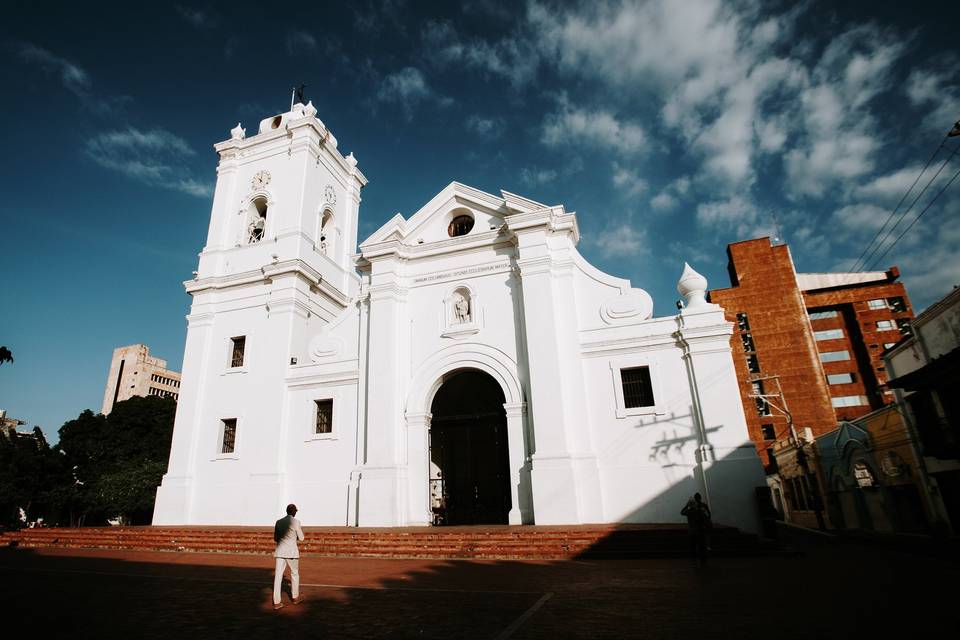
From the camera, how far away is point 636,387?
1498 cm

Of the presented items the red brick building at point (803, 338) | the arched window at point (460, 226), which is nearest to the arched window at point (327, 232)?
the arched window at point (460, 226)

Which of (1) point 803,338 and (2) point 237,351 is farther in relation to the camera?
(1) point 803,338

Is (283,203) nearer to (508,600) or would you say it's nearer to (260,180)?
(260,180)

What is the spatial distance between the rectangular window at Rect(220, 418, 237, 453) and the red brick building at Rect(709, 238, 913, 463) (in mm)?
38914

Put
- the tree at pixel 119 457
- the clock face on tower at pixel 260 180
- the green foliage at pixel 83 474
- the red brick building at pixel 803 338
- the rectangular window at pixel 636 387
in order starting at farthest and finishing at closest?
the red brick building at pixel 803 338 → the tree at pixel 119 457 → the green foliage at pixel 83 474 → the clock face on tower at pixel 260 180 → the rectangular window at pixel 636 387

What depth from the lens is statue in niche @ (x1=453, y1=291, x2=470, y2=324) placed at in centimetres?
1706

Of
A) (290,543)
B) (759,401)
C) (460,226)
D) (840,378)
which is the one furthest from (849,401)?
(290,543)

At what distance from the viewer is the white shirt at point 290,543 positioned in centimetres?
680

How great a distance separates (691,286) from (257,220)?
Result: 57.0ft

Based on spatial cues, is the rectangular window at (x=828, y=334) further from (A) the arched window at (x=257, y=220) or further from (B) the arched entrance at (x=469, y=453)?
(A) the arched window at (x=257, y=220)

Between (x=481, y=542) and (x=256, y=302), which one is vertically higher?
(x=256, y=302)

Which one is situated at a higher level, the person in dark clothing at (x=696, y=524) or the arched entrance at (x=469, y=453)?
the arched entrance at (x=469, y=453)

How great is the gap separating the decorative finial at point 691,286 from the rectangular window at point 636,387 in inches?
97.6

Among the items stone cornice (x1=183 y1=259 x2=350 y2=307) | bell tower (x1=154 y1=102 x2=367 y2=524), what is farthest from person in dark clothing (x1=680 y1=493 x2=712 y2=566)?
stone cornice (x1=183 y1=259 x2=350 y2=307)
